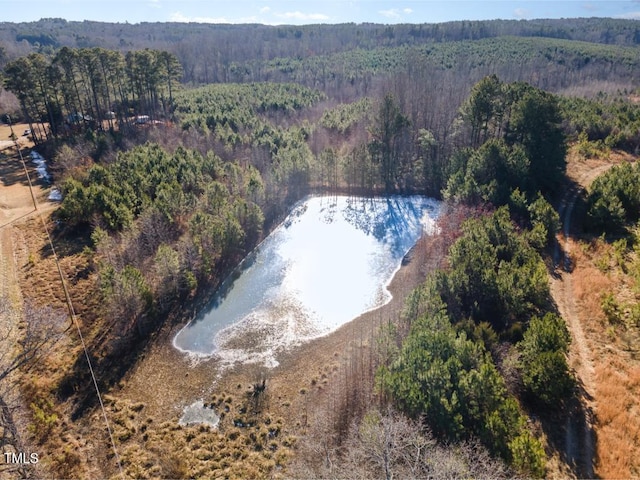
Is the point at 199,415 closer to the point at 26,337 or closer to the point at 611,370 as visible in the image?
the point at 26,337

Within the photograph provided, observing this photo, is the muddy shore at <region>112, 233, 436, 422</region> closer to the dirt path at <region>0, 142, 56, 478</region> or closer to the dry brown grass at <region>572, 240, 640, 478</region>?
the dirt path at <region>0, 142, 56, 478</region>

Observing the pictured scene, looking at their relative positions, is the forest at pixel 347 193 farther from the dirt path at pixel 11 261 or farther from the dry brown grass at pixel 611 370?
the dirt path at pixel 11 261

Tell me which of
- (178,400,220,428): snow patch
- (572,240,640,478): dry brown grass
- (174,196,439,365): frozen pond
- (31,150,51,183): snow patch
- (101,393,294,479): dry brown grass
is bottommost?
(178,400,220,428): snow patch

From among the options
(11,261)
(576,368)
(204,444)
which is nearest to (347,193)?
(576,368)

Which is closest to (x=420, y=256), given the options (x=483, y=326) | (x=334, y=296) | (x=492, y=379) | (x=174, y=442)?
(x=334, y=296)

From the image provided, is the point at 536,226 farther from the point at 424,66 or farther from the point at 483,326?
the point at 424,66

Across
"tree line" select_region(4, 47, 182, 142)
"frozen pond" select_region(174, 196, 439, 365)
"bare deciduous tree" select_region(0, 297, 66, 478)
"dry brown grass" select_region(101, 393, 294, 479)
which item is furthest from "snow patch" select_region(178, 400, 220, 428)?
"tree line" select_region(4, 47, 182, 142)
